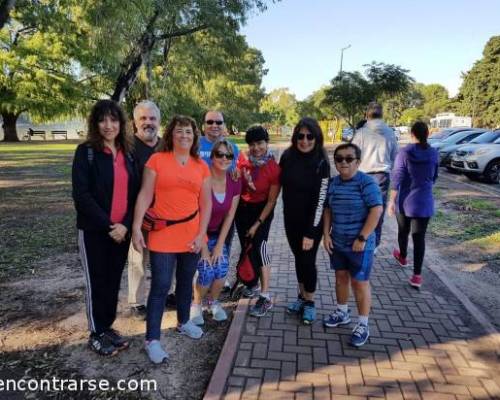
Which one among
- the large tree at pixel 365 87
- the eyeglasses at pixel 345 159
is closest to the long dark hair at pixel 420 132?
the eyeglasses at pixel 345 159

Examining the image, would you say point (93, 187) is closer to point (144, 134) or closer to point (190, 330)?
point (144, 134)

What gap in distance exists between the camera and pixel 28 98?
28266 millimetres

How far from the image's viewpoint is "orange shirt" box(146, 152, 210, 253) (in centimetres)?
304

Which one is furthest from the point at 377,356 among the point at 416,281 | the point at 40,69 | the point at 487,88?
the point at 487,88

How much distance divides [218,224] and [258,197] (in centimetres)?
46

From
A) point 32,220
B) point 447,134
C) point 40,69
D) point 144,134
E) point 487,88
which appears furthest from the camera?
point 487,88

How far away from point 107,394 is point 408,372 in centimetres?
226

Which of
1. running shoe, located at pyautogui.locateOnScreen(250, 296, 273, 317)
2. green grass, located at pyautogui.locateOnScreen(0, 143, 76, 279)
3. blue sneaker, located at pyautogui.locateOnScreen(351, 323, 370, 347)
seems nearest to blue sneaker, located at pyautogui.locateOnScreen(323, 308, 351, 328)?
blue sneaker, located at pyautogui.locateOnScreen(351, 323, 370, 347)

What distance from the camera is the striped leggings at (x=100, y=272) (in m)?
3.13

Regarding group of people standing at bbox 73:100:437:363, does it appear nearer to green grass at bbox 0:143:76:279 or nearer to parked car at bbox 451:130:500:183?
green grass at bbox 0:143:76:279

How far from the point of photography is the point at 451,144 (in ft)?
58.0

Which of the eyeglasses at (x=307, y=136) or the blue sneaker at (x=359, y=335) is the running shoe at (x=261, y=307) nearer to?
the blue sneaker at (x=359, y=335)

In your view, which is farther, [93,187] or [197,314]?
[197,314]

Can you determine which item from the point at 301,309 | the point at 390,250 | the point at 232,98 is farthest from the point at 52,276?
the point at 232,98
